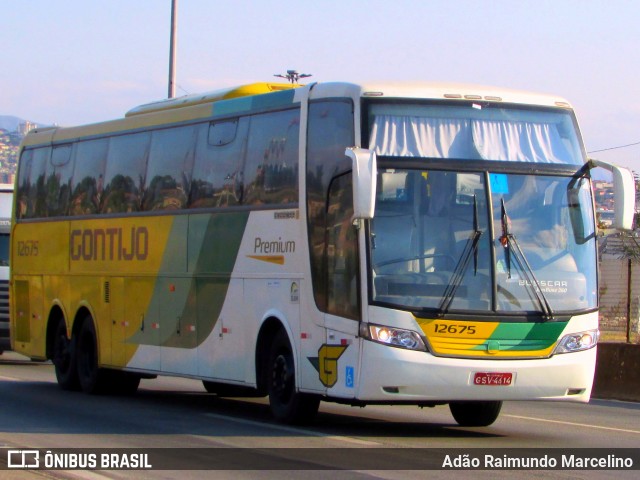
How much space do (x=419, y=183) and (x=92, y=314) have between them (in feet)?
25.3

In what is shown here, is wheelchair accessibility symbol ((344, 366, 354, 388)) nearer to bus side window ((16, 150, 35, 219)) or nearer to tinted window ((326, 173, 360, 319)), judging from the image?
tinted window ((326, 173, 360, 319))

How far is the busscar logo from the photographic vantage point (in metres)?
10.6

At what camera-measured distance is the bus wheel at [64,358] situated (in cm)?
1931

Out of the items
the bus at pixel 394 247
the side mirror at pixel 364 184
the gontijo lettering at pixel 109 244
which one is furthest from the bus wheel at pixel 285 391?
the gontijo lettering at pixel 109 244

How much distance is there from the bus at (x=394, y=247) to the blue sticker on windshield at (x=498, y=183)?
0.07ft

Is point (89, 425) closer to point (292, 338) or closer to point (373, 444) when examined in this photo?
point (292, 338)

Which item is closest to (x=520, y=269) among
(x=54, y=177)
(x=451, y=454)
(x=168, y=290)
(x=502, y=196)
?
(x=502, y=196)

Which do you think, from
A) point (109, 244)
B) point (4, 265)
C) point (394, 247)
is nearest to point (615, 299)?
point (4, 265)

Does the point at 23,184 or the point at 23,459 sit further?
the point at 23,184

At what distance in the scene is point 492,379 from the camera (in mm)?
12328

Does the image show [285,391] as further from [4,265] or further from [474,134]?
[4,265]

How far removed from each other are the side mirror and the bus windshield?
0.57 metres

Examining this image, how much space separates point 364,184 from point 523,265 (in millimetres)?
1905

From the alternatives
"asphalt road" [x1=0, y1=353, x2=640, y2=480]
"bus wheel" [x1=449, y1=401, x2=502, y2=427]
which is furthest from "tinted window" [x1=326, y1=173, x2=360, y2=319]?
"bus wheel" [x1=449, y1=401, x2=502, y2=427]
